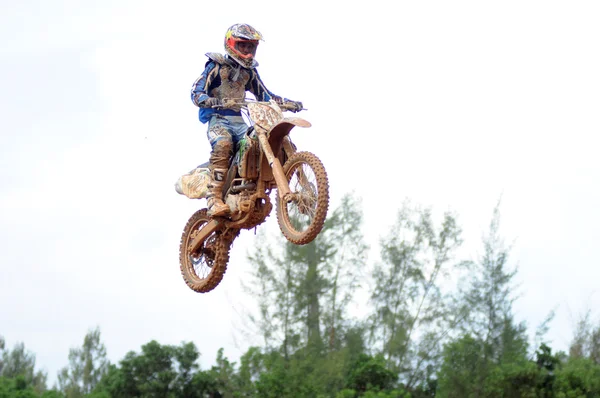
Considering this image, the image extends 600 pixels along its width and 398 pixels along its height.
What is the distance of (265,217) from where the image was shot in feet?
55.6

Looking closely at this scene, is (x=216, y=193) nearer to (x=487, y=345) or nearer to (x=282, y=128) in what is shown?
(x=282, y=128)

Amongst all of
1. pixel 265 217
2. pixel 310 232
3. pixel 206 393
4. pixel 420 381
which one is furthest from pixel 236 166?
pixel 420 381

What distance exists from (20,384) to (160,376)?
675 centimetres

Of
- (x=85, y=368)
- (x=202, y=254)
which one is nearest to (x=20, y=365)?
(x=85, y=368)

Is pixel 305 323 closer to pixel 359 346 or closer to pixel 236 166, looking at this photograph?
pixel 359 346

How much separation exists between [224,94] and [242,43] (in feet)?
2.55

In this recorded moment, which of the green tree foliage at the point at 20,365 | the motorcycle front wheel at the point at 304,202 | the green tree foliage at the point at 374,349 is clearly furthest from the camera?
the green tree foliage at the point at 20,365

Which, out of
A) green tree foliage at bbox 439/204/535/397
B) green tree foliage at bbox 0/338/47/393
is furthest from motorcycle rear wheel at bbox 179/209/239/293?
green tree foliage at bbox 0/338/47/393

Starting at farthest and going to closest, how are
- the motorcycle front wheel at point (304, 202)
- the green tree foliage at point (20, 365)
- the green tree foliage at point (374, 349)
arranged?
the green tree foliage at point (20, 365)
the green tree foliage at point (374, 349)
the motorcycle front wheel at point (304, 202)

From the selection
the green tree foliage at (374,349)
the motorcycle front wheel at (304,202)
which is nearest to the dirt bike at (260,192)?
the motorcycle front wheel at (304,202)

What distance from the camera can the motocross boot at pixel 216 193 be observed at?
672 inches

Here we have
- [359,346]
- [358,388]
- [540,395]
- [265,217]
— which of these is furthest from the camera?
[359,346]

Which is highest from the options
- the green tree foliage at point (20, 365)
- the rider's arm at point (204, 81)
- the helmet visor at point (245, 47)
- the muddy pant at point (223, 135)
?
the green tree foliage at point (20, 365)

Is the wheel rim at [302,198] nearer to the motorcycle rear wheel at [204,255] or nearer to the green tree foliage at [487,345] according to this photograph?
the motorcycle rear wheel at [204,255]
